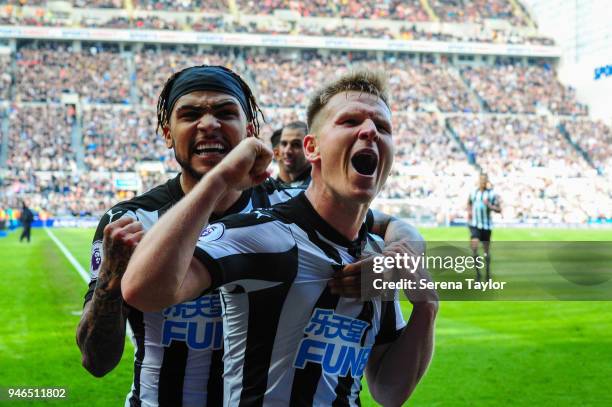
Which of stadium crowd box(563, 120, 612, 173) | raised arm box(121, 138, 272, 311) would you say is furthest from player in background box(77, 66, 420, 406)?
stadium crowd box(563, 120, 612, 173)

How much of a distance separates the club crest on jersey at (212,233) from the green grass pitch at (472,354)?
4078mm

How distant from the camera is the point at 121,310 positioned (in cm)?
238

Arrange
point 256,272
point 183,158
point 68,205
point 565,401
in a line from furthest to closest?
point 68,205
point 565,401
point 183,158
point 256,272

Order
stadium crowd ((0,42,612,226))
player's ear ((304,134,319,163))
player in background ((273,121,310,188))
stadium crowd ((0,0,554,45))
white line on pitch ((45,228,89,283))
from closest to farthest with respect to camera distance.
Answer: player's ear ((304,134,319,163)), player in background ((273,121,310,188)), white line on pitch ((45,228,89,283)), stadium crowd ((0,42,612,226)), stadium crowd ((0,0,554,45))

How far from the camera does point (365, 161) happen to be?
199 centimetres

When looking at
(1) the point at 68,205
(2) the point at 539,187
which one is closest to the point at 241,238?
(1) the point at 68,205

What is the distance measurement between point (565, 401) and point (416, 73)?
145 ft

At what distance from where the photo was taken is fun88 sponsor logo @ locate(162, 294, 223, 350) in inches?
92.7

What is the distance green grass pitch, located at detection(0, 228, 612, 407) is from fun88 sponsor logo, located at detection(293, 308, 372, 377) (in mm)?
3782

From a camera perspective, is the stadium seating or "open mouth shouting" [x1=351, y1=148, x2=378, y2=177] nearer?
"open mouth shouting" [x1=351, y1=148, x2=378, y2=177]

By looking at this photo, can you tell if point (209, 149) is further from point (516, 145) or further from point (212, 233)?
point (516, 145)

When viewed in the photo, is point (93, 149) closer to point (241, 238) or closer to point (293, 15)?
point (293, 15)

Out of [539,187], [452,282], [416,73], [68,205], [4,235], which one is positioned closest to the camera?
[452,282]

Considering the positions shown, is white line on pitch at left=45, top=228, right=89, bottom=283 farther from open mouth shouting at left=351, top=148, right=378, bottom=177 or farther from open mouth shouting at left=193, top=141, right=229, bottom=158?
open mouth shouting at left=351, top=148, right=378, bottom=177
